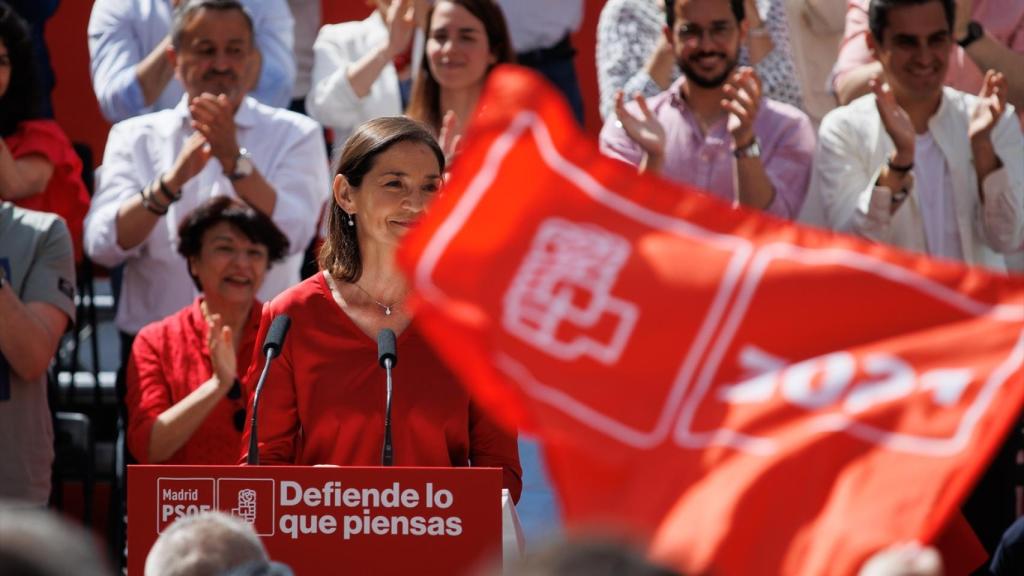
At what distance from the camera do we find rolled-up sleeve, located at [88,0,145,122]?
25.8ft

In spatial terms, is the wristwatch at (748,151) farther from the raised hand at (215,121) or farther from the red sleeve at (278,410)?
the red sleeve at (278,410)

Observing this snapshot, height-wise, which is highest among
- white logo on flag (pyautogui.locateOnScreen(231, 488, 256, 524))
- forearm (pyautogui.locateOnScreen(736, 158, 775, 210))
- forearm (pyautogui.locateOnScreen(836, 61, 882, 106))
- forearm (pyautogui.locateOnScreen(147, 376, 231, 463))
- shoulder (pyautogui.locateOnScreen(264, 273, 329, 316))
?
forearm (pyautogui.locateOnScreen(836, 61, 882, 106))

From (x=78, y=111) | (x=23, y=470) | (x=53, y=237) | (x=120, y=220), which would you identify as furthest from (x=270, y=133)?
(x=78, y=111)

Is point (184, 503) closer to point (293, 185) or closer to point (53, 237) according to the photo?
point (53, 237)

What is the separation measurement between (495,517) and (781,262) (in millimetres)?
926

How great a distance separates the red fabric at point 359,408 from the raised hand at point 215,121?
230 centimetres

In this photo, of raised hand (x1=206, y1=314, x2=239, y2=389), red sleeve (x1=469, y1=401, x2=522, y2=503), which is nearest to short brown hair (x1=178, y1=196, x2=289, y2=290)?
raised hand (x1=206, y1=314, x2=239, y2=389)

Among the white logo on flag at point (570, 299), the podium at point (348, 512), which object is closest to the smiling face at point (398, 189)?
the podium at point (348, 512)

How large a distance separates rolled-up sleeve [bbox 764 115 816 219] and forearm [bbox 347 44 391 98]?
5.31 feet

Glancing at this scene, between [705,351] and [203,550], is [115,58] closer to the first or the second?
[203,550]

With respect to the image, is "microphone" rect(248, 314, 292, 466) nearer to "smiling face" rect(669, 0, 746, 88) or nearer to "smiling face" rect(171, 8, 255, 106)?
"smiling face" rect(171, 8, 255, 106)

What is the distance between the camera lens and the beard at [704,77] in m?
7.34

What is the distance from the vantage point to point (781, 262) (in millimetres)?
3479

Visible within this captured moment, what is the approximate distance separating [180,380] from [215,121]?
3.18ft
